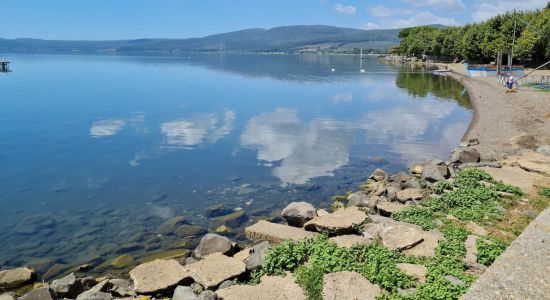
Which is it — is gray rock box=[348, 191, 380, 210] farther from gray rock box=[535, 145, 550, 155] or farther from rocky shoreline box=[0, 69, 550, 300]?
gray rock box=[535, 145, 550, 155]

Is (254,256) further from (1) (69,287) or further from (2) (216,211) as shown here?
(2) (216,211)

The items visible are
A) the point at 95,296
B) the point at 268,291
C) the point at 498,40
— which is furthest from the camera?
the point at 498,40

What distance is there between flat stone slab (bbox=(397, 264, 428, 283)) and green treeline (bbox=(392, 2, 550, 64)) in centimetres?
5790

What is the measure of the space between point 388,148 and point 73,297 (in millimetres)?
24785

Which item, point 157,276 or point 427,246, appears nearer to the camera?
point 157,276

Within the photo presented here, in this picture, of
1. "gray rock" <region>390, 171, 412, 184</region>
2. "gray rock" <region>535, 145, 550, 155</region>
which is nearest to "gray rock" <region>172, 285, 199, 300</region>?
"gray rock" <region>390, 171, 412, 184</region>

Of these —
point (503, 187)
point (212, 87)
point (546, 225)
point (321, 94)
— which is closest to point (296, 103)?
point (321, 94)

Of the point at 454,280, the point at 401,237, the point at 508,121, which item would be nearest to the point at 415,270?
the point at 454,280

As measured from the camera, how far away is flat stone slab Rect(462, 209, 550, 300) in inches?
374

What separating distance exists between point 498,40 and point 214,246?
111 meters

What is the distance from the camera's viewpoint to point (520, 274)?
Result: 33.9 feet

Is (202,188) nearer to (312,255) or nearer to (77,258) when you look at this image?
(77,258)

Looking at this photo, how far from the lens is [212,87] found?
77375 mm

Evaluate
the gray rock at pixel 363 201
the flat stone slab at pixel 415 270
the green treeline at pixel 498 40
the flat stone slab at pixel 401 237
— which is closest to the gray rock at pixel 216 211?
the gray rock at pixel 363 201
